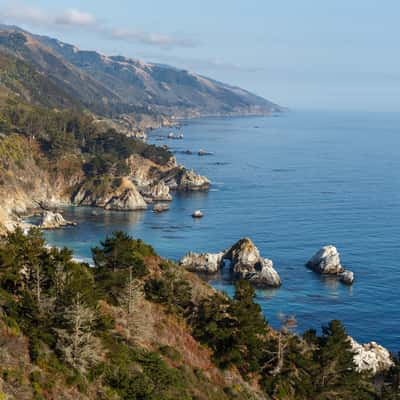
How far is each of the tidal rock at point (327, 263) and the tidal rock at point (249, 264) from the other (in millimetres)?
8914

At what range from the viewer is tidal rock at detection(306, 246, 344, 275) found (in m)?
98.1

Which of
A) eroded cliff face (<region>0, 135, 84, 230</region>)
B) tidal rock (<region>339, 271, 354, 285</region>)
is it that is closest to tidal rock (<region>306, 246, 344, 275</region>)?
tidal rock (<region>339, 271, 354, 285</region>)

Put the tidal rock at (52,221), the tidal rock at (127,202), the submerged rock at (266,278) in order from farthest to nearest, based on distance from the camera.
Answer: the tidal rock at (127,202) < the tidal rock at (52,221) < the submerged rock at (266,278)

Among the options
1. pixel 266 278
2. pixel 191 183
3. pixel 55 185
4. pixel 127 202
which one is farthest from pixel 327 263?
pixel 55 185

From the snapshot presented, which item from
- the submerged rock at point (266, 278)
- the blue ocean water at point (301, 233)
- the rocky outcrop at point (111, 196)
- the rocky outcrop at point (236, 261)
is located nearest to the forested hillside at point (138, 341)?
the blue ocean water at point (301, 233)

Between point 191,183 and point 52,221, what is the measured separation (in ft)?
204

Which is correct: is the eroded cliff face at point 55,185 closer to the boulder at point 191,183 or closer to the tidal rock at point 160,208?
the tidal rock at point 160,208

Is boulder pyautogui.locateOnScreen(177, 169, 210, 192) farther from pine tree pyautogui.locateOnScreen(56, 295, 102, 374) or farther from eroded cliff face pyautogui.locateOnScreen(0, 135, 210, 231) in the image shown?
pine tree pyautogui.locateOnScreen(56, 295, 102, 374)

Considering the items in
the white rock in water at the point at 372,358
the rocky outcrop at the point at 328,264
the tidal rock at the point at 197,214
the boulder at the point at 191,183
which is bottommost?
the white rock in water at the point at 372,358

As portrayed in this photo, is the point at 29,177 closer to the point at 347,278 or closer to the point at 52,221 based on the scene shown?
the point at 52,221

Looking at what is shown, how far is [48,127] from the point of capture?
172 metres

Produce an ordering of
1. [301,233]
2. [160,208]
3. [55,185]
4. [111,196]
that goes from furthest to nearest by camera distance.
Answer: [55,185]
[111,196]
[160,208]
[301,233]

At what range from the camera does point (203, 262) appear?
100750 mm

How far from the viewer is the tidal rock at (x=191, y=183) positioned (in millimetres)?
176125
